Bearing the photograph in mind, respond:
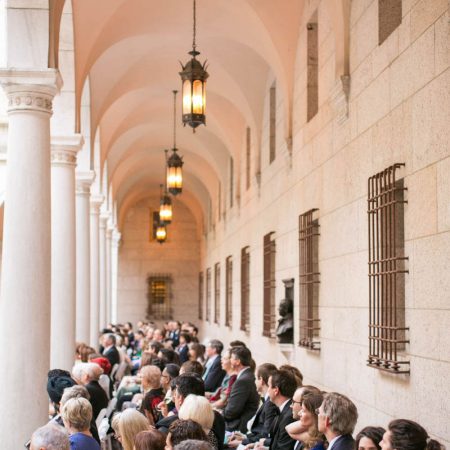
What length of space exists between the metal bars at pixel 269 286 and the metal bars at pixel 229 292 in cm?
716

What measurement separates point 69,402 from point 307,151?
7.12m

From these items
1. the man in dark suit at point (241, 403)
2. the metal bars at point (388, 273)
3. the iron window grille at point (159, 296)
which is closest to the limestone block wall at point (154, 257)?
the iron window grille at point (159, 296)

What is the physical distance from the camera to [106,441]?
30.0ft

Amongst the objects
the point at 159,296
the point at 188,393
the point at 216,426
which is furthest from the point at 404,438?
the point at 159,296

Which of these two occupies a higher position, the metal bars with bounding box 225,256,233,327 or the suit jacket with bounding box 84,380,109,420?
the metal bars with bounding box 225,256,233,327

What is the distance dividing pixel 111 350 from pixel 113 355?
97 mm

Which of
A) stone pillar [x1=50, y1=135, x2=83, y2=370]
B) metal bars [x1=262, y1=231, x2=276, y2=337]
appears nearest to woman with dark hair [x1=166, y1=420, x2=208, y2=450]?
stone pillar [x1=50, y1=135, x2=83, y2=370]

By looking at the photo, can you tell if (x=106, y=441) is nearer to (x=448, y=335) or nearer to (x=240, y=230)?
(x=448, y=335)

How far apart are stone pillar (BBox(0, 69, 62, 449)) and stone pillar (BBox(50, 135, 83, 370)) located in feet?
11.7

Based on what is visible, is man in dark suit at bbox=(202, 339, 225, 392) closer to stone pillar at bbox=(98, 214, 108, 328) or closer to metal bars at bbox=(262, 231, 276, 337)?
metal bars at bbox=(262, 231, 276, 337)

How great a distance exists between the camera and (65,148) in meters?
13.1

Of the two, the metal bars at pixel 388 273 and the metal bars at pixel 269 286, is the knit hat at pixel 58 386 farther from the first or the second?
the metal bars at pixel 269 286

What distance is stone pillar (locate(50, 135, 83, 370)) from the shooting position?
12.8 m

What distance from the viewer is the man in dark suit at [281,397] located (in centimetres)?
751
